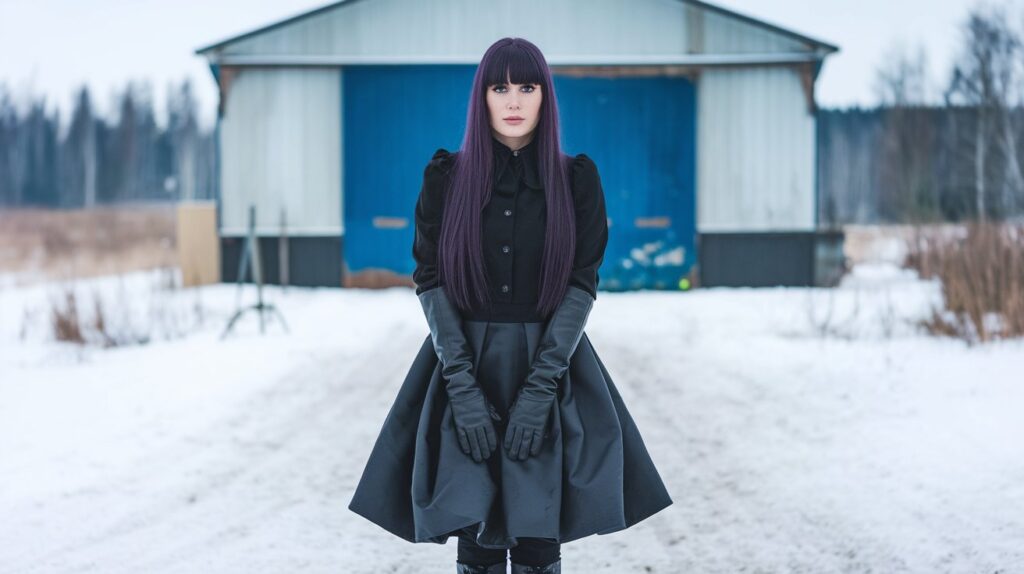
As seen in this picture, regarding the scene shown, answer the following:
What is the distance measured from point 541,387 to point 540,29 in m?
11.4

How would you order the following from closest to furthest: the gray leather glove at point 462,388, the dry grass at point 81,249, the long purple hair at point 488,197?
the gray leather glove at point 462,388, the long purple hair at point 488,197, the dry grass at point 81,249

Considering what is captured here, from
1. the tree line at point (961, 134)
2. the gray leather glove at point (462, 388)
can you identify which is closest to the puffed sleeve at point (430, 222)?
the gray leather glove at point (462, 388)

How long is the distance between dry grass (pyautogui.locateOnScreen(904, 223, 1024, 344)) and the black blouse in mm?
6034

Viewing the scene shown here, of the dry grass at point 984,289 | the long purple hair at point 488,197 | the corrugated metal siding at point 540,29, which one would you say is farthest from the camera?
the corrugated metal siding at point 540,29

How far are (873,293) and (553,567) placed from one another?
36.3 feet

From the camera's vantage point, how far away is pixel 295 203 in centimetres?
1366

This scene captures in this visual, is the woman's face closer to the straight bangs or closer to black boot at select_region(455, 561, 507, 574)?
the straight bangs

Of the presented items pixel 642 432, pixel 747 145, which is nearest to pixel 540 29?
pixel 747 145

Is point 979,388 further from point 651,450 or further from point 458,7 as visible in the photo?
point 458,7

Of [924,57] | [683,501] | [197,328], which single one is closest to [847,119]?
[924,57]

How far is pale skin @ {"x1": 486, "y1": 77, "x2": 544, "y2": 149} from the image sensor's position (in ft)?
9.29

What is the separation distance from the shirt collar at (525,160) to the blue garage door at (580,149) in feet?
34.9

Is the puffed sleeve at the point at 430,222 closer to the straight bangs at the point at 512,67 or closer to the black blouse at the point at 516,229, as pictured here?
the black blouse at the point at 516,229

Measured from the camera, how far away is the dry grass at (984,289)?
25.9 feet
